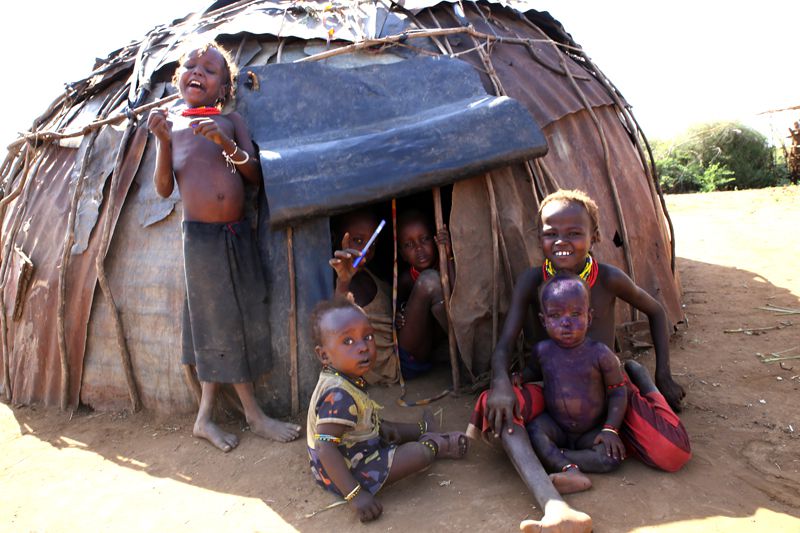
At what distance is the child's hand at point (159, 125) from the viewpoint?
2803 mm

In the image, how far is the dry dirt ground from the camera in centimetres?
230

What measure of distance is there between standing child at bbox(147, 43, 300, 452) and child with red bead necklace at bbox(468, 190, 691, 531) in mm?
1054

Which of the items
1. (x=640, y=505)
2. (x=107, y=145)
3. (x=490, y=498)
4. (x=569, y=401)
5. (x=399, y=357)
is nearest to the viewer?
(x=640, y=505)

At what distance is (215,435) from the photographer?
10.2 feet

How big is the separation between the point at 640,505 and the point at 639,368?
0.69 m

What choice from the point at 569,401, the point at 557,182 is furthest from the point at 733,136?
the point at 569,401

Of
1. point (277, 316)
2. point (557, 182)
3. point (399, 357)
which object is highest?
point (557, 182)

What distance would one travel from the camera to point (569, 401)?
8.61ft

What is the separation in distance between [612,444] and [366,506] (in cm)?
98

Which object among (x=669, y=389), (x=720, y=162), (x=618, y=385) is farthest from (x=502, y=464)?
(x=720, y=162)

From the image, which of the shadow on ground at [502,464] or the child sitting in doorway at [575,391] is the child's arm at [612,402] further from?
the shadow on ground at [502,464]

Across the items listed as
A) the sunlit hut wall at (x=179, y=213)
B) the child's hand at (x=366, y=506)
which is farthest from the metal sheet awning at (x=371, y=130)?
the child's hand at (x=366, y=506)

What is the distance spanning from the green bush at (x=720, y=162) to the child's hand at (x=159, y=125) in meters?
12.0

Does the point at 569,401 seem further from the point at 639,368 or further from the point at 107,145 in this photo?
the point at 107,145
